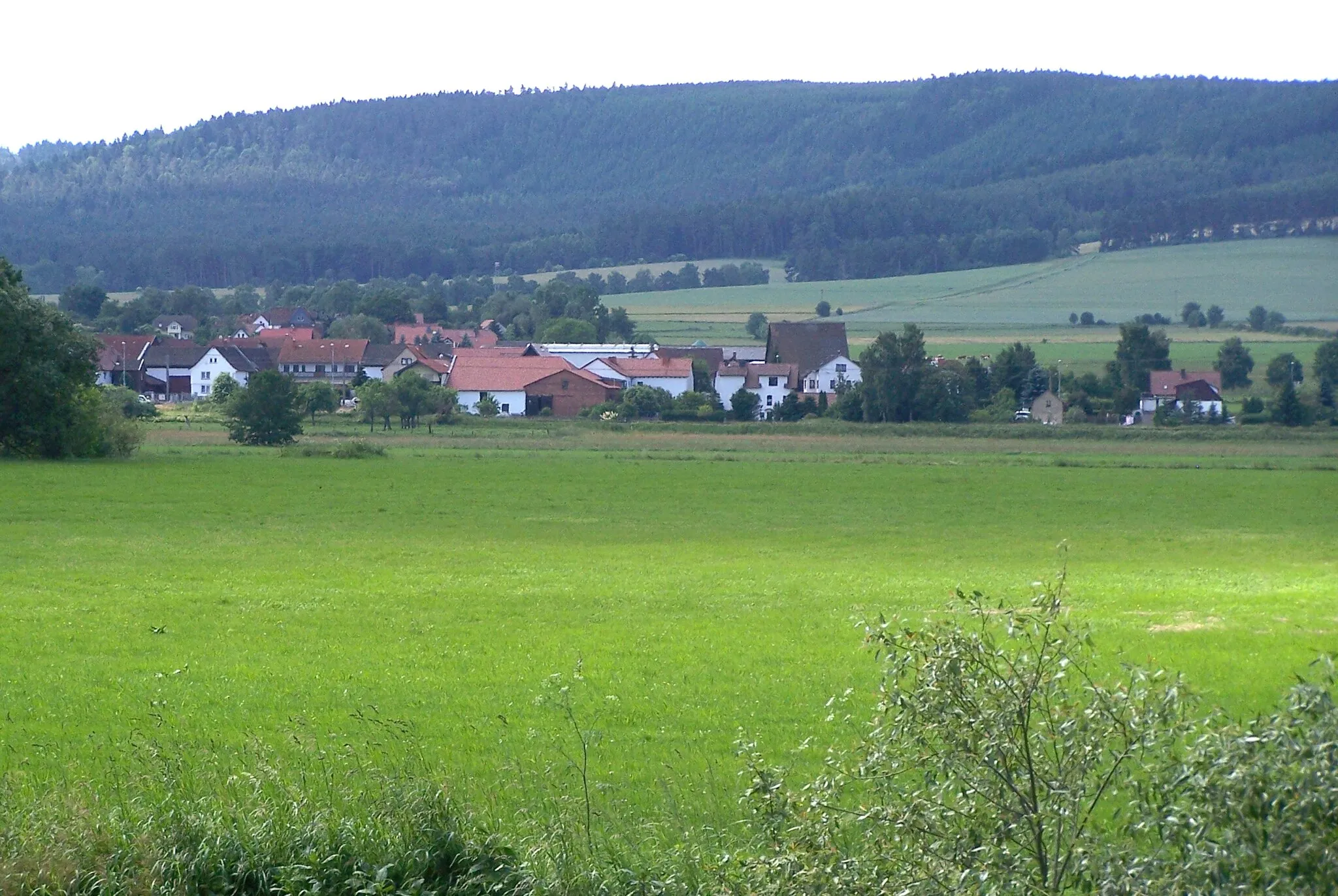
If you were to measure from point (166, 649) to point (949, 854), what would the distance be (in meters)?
11.7

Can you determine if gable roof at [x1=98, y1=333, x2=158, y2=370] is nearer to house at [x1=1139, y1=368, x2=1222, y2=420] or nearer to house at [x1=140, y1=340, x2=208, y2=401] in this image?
house at [x1=140, y1=340, x2=208, y2=401]

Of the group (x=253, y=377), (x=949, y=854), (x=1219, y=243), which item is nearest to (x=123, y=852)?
(x=949, y=854)

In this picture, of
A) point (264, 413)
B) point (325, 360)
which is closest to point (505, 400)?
point (325, 360)

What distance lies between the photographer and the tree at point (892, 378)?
85.0 meters

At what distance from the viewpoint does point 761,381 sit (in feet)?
341

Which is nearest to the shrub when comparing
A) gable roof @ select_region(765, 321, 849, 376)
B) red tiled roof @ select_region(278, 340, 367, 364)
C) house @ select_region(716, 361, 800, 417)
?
house @ select_region(716, 361, 800, 417)

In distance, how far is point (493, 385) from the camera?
97000 millimetres

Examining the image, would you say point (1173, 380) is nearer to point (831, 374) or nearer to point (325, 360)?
point (831, 374)

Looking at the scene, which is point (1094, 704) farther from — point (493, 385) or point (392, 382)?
point (493, 385)

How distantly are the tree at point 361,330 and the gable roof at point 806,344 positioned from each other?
4551cm

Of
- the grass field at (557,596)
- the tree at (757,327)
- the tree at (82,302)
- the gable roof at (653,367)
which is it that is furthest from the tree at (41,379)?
the tree at (82,302)

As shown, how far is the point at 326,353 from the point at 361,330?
2377 centimetres

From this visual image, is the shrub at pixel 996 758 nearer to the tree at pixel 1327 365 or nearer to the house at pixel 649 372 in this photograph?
the house at pixel 649 372

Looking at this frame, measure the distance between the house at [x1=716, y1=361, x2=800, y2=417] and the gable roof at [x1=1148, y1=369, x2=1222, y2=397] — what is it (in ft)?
85.3
